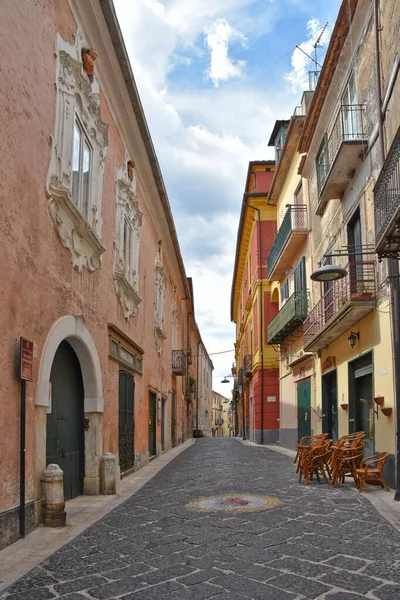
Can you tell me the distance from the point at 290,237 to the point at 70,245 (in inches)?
426

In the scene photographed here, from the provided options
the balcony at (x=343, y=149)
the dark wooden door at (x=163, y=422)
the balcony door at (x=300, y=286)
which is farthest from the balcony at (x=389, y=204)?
the dark wooden door at (x=163, y=422)

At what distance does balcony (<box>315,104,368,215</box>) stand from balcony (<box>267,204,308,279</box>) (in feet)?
13.1

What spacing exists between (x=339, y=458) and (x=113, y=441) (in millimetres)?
4136

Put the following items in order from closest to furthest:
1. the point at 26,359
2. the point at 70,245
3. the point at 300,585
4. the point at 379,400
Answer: the point at 300,585 < the point at 26,359 < the point at 70,245 < the point at 379,400

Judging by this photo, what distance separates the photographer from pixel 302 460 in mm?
10258

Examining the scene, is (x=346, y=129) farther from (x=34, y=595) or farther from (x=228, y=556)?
(x=34, y=595)

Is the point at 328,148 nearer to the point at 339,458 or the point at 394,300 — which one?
the point at 394,300

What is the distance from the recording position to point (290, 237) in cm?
1778

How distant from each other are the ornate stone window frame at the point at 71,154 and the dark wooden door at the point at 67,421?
150 cm

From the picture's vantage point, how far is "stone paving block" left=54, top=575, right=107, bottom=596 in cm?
421

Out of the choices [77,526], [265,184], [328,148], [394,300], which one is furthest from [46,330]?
[265,184]

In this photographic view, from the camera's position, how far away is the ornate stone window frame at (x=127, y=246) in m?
11.8

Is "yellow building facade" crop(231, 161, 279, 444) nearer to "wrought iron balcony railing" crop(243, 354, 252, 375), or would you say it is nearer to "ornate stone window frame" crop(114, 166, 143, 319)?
"wrought iron balcony railing" crop(243, 354, 252, 375)

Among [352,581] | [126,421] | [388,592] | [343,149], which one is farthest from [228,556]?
[343,149]
